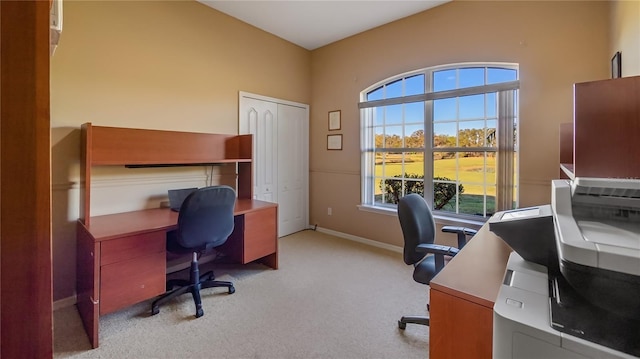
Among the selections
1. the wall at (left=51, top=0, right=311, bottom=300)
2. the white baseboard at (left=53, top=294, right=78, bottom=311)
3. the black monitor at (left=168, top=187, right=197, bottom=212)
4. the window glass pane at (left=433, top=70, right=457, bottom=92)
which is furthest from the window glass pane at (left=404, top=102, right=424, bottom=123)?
the white baseboard at (left=53, top=294, right=78, bottom=311)

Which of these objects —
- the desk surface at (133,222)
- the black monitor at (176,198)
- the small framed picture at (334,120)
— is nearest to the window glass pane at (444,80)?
the small framed picture at (334,120)

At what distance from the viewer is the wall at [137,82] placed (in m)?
2.39

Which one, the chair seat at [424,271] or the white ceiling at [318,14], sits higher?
the white ceiling at [318,14]

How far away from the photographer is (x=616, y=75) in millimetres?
1964

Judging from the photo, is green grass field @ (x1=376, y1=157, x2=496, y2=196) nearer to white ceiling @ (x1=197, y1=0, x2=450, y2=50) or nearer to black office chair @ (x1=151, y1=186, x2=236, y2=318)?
white ceiling @ (x1=197, y1=0, x2=450, y2=50)

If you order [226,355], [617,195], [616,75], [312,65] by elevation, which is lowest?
[226,355]

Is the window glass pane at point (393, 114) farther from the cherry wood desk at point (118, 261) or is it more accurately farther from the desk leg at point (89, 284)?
the desk leg at point (89, 284)

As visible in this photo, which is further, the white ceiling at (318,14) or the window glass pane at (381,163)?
the window glass pane at (381,163)

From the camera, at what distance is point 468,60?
123 inches

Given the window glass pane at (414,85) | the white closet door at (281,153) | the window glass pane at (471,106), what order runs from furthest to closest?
the white closet door at (281,153)
the window glass pane at (414,85)
the window glass pane at (471,106)

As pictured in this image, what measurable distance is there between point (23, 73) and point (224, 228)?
6.53ft

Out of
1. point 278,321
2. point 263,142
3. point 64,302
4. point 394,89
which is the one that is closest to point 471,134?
point 394,89

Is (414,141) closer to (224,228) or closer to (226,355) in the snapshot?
(224,228)

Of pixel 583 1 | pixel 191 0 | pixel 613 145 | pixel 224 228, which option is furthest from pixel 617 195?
pixel 191 0
